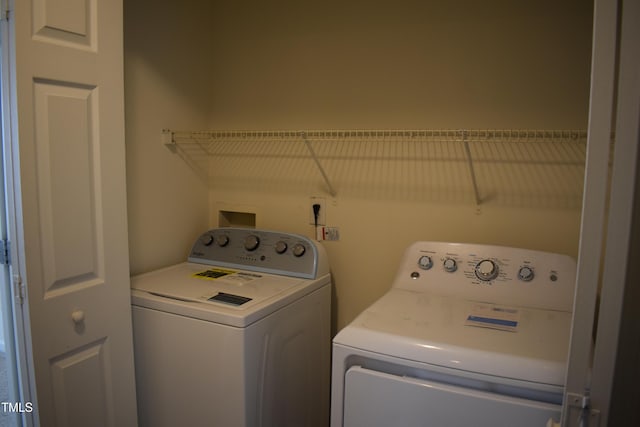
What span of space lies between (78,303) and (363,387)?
988 millimetres

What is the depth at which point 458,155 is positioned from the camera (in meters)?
1.88

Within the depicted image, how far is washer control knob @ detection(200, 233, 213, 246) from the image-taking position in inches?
86.6

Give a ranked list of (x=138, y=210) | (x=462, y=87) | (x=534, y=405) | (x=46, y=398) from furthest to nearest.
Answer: (x=138, y=210)
(x=462, y=87)
(x=46, y=398)
(x=534, y=405)

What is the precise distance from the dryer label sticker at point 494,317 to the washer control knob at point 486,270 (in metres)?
0.12

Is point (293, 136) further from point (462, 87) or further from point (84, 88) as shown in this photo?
point (84, 88)

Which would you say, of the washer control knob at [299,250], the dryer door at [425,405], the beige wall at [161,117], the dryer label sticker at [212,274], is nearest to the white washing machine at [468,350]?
the dryer door at [425,405]

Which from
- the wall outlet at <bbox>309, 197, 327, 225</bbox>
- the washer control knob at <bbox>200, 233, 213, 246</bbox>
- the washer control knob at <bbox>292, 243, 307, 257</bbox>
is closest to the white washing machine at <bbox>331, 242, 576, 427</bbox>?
the washer control knob at <bbox>292, 243, 307, 257</bbox>

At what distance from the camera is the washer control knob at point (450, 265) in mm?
1705

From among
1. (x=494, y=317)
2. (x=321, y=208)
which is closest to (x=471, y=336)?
(x=494, y=317)

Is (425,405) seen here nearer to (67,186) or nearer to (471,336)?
(471,336)

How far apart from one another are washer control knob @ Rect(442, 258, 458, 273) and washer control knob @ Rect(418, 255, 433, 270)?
0.06 metres

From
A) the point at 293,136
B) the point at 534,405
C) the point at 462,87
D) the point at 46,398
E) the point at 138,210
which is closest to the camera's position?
the point at 534,405

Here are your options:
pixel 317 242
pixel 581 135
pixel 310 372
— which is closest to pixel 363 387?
pixel 310 372

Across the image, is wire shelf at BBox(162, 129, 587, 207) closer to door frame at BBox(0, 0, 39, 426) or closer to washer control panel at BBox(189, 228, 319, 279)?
washer control panel at BBox(189, 228, 319, 279)
